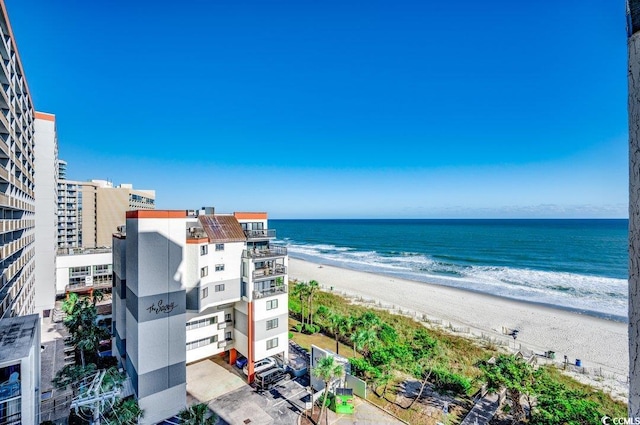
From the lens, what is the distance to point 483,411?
792 inches

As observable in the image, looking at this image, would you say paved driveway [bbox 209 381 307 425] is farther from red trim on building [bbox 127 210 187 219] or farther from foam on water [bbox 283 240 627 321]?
foam on water [bbox 283 240 627 321]

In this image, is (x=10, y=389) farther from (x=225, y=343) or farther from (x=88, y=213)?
(x=88, y=213)

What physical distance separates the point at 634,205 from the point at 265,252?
924 inches

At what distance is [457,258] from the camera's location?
87000 millimetres

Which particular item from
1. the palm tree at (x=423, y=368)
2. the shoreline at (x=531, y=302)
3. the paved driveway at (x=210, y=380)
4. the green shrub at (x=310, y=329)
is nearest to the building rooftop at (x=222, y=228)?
the paved driveway at (x=210, y=380)

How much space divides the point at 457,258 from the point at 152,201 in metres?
91.3

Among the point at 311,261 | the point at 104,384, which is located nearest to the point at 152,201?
the point at 311,261

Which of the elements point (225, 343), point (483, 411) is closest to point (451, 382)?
point (483, 411)

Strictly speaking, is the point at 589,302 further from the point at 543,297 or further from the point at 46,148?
the point at 46,148

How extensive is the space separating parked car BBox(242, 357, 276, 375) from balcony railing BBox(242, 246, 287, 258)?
8.17 meters

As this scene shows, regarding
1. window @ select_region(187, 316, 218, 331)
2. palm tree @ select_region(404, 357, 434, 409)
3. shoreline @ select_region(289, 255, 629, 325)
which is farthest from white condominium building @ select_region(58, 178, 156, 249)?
palm tree @ select_region(404, 357, 434, 409)

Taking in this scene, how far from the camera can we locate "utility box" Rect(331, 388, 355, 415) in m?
20.0

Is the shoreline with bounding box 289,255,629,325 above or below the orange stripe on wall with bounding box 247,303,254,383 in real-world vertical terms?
below

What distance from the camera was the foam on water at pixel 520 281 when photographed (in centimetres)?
4787
